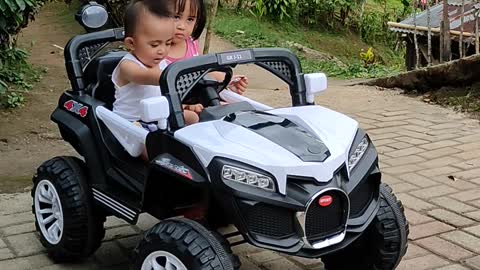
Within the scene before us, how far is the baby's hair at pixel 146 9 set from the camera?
10.6 feet

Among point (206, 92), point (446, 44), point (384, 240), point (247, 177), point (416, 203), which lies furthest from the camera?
point (446, 44)

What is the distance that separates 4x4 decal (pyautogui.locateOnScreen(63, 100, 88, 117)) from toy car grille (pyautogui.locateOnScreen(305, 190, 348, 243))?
1339mm

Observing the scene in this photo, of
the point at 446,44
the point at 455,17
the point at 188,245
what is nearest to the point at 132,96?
A: the point at 188,245

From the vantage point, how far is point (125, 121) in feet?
10.7

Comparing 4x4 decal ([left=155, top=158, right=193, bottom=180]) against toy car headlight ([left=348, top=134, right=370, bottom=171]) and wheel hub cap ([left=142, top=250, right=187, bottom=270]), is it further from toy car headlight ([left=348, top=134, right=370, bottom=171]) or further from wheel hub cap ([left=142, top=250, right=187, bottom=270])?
toy car headlight ([left=348, top=134, right=370, bottom=171])

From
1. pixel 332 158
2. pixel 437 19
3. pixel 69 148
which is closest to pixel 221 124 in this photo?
pixel 332 158

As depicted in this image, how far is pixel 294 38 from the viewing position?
566 inches

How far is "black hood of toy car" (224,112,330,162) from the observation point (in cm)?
275

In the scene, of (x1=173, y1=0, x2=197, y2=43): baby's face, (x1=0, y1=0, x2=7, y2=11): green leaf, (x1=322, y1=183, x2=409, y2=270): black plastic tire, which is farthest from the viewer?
(x1=0, y1=0, x2=7, y2=11): green leaf

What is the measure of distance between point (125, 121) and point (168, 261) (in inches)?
30.7

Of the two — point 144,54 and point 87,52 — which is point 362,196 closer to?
point 144,54

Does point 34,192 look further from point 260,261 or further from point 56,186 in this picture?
point 260,261

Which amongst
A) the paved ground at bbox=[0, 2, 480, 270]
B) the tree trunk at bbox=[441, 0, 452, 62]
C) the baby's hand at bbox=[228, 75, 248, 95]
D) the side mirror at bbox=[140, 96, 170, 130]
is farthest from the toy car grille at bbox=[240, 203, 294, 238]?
the tree trunk at bbox=[441, 0, 452, 62]

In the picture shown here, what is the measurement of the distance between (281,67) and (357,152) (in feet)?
1.88
